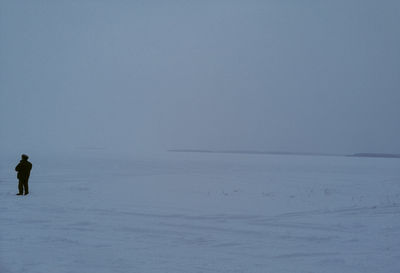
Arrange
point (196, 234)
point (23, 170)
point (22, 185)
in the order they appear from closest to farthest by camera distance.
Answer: point (196, 234)
point (22, 185)
point (23, 170)

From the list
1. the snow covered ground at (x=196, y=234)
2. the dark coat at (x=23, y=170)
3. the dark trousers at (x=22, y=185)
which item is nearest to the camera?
the snow covered ground at (x=196, y=234)

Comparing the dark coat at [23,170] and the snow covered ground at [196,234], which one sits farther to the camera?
the dark coat at [23,170]

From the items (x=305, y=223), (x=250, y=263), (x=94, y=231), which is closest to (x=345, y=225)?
(x=305, y=223)

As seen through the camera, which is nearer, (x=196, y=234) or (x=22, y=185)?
(x=196, y=234)

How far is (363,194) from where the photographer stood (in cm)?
1504

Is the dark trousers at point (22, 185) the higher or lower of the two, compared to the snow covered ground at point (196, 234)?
higher

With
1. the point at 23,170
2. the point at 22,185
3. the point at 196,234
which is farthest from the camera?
the point at 23,170

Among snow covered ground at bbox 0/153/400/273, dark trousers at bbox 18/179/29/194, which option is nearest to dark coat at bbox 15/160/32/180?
dark trousers at bbox 18/179/29/194

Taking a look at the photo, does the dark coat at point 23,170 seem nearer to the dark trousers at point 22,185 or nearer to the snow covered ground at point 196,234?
the dark trousers at point 22,185

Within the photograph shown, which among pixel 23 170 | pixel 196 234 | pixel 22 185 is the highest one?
pixel 23 170

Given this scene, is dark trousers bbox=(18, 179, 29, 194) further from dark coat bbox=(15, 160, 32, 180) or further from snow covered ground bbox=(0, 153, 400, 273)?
snow covered ground bbox=(0, 153, 400, 273)

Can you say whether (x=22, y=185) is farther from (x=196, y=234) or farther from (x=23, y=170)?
(x=196, y=234)

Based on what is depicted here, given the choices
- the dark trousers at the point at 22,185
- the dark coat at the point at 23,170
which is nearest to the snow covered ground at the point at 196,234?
the dark trousers at the point at 22,185

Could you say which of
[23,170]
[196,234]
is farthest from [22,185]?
[196,234]
